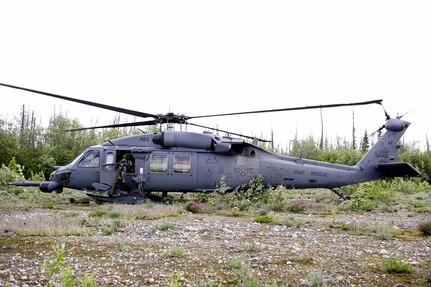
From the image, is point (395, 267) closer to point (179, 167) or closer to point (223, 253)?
point (223, 253)

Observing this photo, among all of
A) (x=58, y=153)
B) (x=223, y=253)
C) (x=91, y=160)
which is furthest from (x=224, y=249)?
(x=58, y=153)

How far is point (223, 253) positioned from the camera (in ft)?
19.9

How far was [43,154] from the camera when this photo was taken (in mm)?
35969

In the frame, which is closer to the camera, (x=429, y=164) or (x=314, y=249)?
(x=314, y=249)

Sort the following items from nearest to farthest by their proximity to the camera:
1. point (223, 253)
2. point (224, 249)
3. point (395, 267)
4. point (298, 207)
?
point (395, 267) → point (223, 253) → point (224, 249) → point (298, 207)

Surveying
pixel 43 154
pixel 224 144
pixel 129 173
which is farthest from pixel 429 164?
Answer: pixel 43 154

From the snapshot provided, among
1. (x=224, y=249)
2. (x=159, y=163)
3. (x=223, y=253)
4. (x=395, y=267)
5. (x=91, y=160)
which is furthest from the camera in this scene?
(x=91, y=160)

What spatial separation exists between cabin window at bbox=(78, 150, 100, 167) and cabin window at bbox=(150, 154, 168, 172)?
7.14 feet

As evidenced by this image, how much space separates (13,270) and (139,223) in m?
4.10

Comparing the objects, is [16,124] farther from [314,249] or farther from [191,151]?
[314,249]

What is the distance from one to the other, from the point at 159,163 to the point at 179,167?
0.78 metres

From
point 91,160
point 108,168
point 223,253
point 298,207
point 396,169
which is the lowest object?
point 223,253

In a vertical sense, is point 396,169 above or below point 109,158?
below

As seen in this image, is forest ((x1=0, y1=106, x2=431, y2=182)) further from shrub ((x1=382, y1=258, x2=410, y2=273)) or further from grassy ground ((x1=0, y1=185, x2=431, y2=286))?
shrub ((x1=382, y1=258, x2=410, y2=273))
